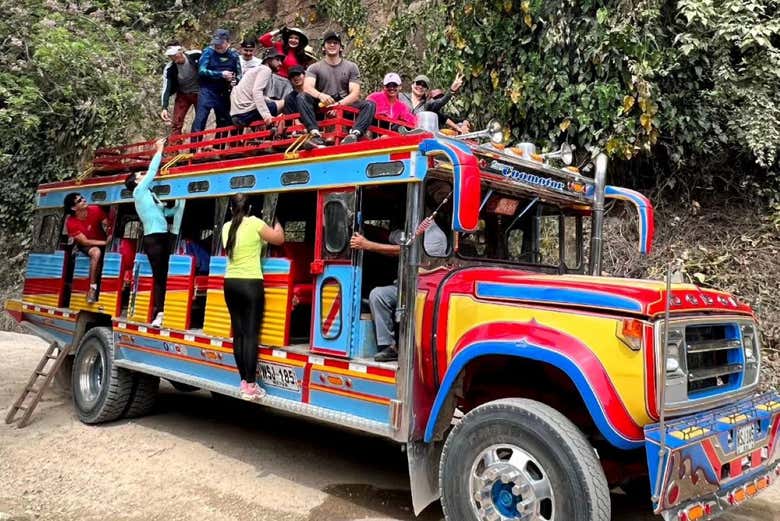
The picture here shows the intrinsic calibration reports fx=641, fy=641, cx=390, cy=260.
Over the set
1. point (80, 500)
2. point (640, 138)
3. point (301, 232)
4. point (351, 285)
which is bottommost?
point (80, 500)

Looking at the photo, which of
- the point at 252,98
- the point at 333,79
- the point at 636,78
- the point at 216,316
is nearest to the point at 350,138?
the point at 333,79

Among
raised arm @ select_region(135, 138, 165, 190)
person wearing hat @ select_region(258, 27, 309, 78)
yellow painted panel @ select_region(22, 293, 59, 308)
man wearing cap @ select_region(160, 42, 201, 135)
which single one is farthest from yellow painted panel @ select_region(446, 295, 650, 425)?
yellow painted panel @ select_region(22, 293, 59, 308)

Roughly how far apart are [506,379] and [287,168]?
7.90 ft

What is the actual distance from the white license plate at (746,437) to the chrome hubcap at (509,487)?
1111 millimetres

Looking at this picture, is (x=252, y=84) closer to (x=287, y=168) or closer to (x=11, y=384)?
(x=287, y=168)

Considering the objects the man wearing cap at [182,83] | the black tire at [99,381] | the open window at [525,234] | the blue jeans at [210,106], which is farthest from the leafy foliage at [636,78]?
the black tire at [99,381]

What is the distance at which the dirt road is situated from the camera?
4520 mm

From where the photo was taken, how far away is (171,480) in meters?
5.19

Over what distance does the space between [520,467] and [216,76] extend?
607cm

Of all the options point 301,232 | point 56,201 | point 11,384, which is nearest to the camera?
point 301,232

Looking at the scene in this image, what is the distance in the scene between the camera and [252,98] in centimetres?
706

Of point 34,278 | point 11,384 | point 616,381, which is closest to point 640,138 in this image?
point 616,381

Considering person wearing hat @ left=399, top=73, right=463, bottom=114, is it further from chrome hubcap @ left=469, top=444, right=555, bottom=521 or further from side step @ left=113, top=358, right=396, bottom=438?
chrome hubcap @ left=469, top=444, right=555, bottom=521

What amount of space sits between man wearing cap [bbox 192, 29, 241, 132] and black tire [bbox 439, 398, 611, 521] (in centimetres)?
552
